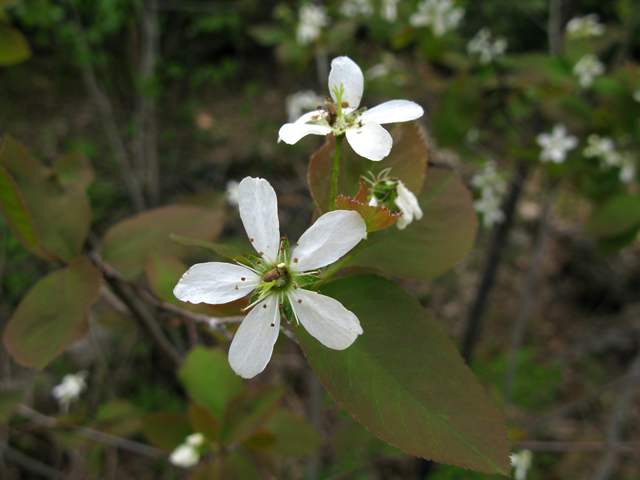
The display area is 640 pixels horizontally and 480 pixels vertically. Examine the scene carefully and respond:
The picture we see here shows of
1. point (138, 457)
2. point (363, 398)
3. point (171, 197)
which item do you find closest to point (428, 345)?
point (363, 398)

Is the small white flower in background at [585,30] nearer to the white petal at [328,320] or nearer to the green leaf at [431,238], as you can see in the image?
the green leaf at [431,238]

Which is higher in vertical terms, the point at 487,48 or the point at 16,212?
the point at 487,48

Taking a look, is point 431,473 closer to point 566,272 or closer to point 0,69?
point 566,272

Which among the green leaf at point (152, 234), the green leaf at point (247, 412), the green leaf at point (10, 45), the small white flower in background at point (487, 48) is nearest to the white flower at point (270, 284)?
the green leaf at point (152, 234)

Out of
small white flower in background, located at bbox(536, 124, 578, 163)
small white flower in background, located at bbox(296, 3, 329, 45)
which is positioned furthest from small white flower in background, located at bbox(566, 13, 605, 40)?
small white flower in background, located at bbox(296, 3, 329, 45)

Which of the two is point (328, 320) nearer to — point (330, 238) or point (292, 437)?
point (330, 238)

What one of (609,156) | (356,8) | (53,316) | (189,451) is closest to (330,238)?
(53,316)
